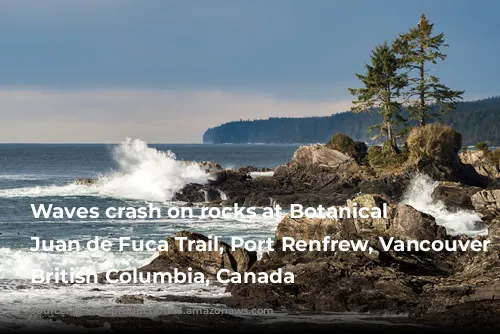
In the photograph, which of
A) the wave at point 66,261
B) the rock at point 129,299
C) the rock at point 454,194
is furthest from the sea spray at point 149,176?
the rock at point 129,299

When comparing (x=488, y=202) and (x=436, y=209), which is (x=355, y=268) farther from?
(x=436, y=209)

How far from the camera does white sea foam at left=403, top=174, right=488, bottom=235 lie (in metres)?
33.3

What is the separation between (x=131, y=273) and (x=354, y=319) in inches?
285

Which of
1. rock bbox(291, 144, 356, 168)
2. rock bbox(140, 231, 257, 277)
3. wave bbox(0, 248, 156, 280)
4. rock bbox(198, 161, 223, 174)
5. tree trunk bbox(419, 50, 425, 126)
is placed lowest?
wave bbox(0, 248, 156, 280)

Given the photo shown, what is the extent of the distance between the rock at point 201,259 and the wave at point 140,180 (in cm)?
2825

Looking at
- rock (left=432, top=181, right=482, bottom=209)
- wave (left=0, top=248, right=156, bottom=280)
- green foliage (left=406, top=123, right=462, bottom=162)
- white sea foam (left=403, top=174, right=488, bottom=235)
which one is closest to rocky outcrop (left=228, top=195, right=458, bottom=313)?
wave (left=0, top=248, right=156, bottom=280)

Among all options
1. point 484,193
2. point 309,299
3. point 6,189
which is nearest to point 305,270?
point 309,299

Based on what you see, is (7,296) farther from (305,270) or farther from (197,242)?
(305,270)

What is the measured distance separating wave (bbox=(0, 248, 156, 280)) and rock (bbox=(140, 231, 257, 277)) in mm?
1995

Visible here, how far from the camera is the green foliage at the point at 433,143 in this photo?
5003 cm

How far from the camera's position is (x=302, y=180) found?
49.8 meters

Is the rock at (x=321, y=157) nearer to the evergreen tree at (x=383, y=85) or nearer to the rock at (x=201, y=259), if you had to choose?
the evergreen tree at (x=383, y=85)

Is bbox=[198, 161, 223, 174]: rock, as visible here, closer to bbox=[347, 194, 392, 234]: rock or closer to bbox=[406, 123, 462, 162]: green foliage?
bbox=[406, 123, 462, 162]: green foliage

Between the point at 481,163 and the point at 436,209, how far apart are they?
1824 cm
